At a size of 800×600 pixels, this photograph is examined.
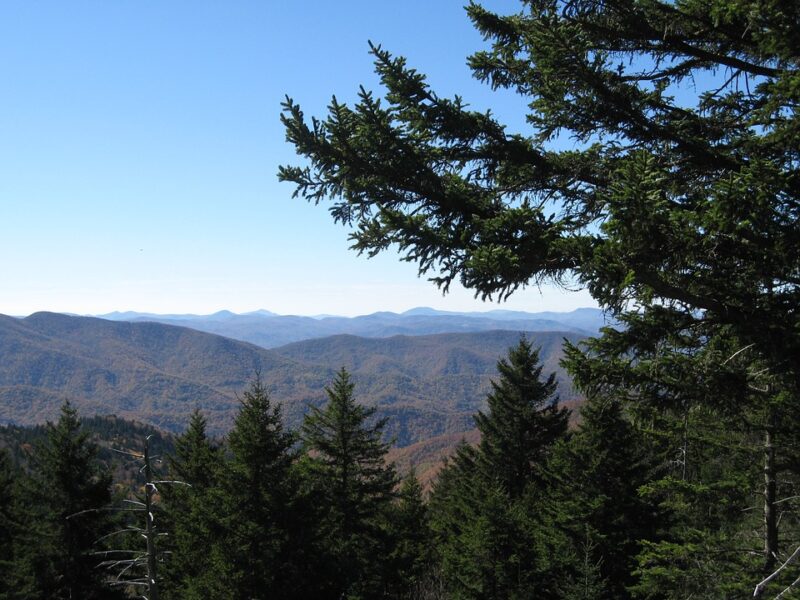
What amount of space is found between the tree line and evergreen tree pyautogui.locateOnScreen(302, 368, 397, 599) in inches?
2.5

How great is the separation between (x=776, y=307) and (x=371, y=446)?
46.4 ft

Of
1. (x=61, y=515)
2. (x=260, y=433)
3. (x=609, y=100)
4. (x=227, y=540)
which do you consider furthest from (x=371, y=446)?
(x=609, y=100)

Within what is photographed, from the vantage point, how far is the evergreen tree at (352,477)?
54.0 feet

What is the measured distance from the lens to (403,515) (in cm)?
2405

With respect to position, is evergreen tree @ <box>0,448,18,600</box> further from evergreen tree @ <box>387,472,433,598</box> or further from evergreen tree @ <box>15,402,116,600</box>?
evergreen tree @ <box>387,472,433,598</box>

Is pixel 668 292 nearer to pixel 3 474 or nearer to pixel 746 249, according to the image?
pixel 746 249

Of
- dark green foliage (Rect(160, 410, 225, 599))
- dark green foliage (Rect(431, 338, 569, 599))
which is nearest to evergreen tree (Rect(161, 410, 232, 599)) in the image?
dark green foliage (Rect(160, 410, 225, 599))

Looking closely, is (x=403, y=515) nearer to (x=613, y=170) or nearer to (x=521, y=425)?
(x=521, y=425)

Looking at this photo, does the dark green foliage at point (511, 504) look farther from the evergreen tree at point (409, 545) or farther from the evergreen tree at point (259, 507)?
the evergreen tree at point (259, 507)

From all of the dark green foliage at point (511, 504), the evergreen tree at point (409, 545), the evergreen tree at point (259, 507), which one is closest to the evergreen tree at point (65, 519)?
the evergreen tree at point (259, 507)

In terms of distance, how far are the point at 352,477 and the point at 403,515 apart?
7940 mm

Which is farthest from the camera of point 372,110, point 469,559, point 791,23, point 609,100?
point 469,559

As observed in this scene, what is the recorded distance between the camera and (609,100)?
6.18 metres

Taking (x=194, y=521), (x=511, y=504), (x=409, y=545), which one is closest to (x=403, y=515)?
(x=409, y=545)
